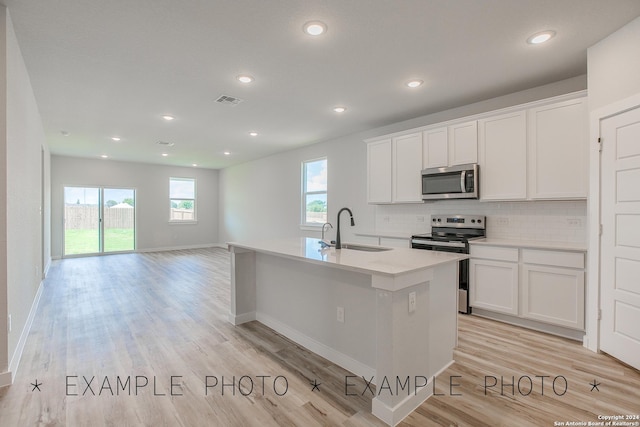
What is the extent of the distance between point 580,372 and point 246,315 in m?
3.06

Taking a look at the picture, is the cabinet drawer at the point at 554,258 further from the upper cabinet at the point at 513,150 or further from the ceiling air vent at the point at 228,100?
the ceiling air vent at the point at 228,100

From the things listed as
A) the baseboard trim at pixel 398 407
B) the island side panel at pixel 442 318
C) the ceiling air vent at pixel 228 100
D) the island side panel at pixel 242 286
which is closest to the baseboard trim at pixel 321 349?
the island side panel at pixel 242 286

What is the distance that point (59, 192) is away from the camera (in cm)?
782

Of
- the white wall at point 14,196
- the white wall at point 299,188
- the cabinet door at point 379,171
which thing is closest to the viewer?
the white wall at point 14,196

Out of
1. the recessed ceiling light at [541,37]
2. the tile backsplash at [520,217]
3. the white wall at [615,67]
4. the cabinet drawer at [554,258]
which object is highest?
the recessed ceiling light at [541,37]

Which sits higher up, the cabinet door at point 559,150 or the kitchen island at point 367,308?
the cabinet door at point 559,150

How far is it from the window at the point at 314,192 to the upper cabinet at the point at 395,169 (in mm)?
1585

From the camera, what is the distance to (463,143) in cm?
383

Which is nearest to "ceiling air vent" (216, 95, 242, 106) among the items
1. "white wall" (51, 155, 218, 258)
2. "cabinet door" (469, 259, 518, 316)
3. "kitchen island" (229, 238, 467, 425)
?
"kitchen island" (229, 238, 467, 425)

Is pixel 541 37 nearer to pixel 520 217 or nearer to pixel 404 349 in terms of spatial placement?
pixel 520 217

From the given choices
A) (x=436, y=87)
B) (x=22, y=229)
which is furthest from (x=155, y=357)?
(x=436, y=87)

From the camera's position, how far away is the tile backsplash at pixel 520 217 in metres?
3.29

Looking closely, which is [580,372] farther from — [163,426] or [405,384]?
[163,426]

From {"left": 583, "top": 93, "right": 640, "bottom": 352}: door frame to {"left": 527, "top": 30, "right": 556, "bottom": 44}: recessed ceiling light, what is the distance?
782mm
